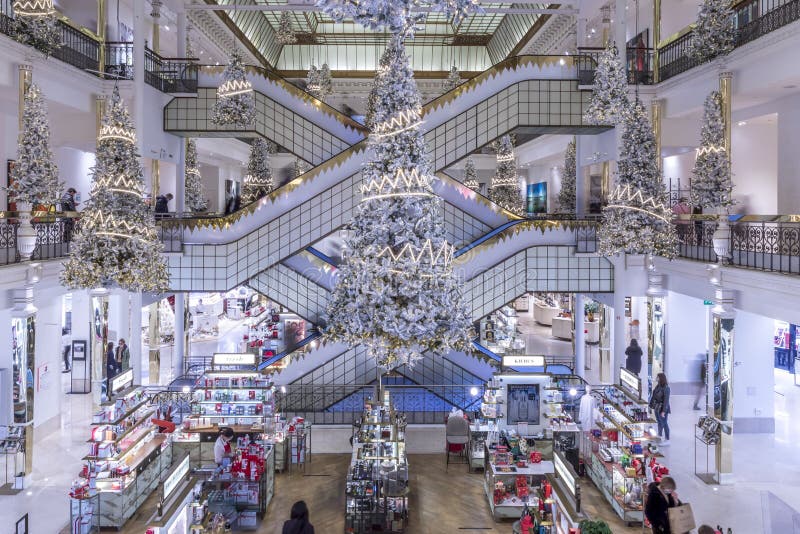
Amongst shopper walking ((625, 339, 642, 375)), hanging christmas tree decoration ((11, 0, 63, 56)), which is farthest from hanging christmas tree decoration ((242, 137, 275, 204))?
shopper walking ((625, 339, 642, 375))

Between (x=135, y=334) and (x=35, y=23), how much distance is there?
7664 mm

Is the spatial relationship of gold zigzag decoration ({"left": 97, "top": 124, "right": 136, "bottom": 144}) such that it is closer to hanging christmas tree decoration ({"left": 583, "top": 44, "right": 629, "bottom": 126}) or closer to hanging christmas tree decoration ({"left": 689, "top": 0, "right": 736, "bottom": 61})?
hanging christmas tree decoration ({"left": 583, "top": 44, "right": 629, "bottom": 126})

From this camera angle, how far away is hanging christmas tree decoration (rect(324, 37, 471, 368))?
779 centimetres

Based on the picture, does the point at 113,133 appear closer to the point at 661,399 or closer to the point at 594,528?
the point at 594,528

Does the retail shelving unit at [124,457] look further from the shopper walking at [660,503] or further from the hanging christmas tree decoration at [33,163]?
the shopper walking at [660,503]

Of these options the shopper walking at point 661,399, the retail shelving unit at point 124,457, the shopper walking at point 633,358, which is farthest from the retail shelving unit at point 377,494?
the shopper walking at point 633,358

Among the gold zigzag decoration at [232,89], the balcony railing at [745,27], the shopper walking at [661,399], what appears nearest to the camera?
the balcony railing at [745,27]

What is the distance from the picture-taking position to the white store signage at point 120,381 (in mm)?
10511

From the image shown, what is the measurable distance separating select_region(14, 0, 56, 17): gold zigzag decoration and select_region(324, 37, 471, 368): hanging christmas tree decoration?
573cm

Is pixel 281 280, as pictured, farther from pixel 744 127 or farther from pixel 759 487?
pixel 744 127

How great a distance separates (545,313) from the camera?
27.8m

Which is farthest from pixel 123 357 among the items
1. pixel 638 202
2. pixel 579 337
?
pixel 579 337

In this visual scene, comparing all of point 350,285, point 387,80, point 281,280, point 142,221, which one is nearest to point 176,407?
point 281,280

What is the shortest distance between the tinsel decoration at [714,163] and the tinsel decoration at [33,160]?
11.2m
